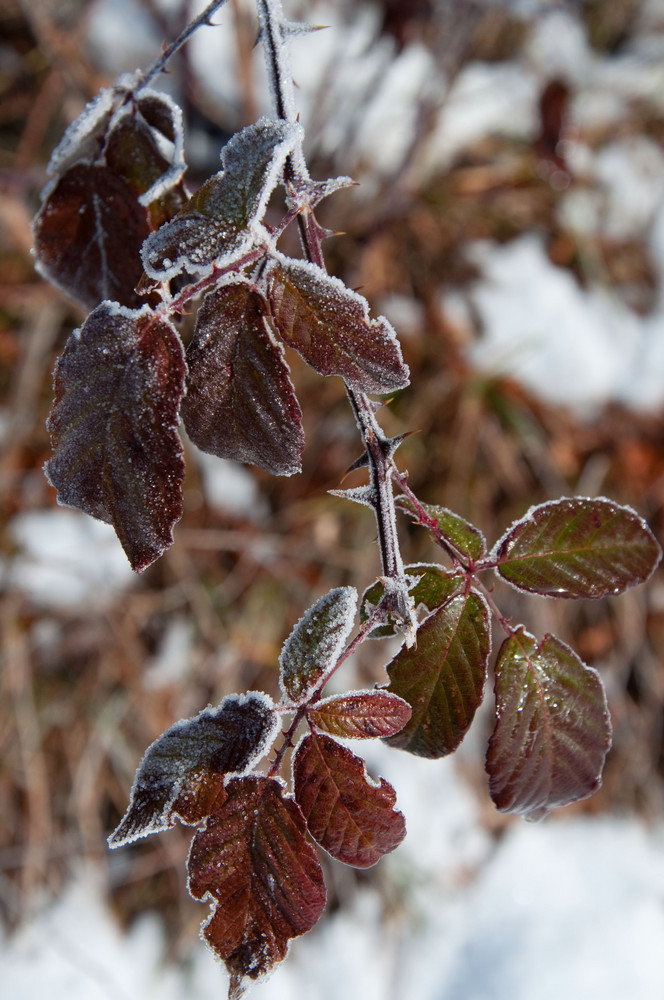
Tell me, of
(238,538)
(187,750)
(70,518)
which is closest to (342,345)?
(187,750)

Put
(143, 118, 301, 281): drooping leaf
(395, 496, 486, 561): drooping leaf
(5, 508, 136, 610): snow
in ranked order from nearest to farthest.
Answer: (143, 118, 301, 281): drooping leaf < (395, 496, 486, 561): drooping leaf < (5, 508, 136, 610): snow

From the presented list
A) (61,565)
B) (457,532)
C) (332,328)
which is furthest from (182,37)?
(61,565)

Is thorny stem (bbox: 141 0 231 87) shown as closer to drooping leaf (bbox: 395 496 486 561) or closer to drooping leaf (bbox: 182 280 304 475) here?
drooping leaf (bbox: 182 280 304 475)

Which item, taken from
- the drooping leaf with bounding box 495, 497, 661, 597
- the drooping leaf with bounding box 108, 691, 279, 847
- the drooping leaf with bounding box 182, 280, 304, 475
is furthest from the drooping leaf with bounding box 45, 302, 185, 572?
the drooping leaf with bounding box 495, 497, 661, 597

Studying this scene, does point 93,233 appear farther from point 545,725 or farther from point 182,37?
point 545,725

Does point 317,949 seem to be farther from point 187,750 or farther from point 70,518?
→ point 187,750
